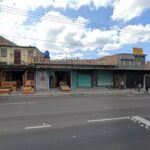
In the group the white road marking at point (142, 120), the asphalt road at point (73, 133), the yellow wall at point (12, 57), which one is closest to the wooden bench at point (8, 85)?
the yellow wall at point (12, 57)

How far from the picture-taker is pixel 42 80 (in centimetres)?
3725

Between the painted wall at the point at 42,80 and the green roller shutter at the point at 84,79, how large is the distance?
17.3 feet

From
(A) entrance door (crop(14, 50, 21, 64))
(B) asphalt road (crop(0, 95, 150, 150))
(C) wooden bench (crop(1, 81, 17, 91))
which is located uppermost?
(A) entrance door (crop(14, 50, 21, 64))

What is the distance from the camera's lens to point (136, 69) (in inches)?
1665

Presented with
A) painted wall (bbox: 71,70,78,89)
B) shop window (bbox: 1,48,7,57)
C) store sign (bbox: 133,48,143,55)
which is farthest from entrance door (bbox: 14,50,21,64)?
store sign (bbox: 133,48,143,55)

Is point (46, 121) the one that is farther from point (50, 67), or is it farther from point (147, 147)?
point (50, 67)

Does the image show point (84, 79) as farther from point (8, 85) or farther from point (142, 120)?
point (142, 120)

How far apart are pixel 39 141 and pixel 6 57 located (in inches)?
1174

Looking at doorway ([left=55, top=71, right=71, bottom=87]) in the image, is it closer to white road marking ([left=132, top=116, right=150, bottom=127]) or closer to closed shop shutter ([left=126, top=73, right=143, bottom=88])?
closed shop shutter ([left=126, top=73, right=143, bottom=88])

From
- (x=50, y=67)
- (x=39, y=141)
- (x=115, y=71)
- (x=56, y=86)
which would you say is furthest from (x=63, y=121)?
(x=115, y=71)

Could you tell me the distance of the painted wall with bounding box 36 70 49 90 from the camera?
3694cm

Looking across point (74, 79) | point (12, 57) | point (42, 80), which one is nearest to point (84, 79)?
point (74, 79)

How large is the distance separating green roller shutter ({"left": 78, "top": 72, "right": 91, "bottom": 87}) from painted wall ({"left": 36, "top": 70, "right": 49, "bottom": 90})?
5261 mm

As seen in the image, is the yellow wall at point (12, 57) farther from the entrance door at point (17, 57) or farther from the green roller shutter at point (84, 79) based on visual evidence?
the green roller shutter at point (84, 79)
